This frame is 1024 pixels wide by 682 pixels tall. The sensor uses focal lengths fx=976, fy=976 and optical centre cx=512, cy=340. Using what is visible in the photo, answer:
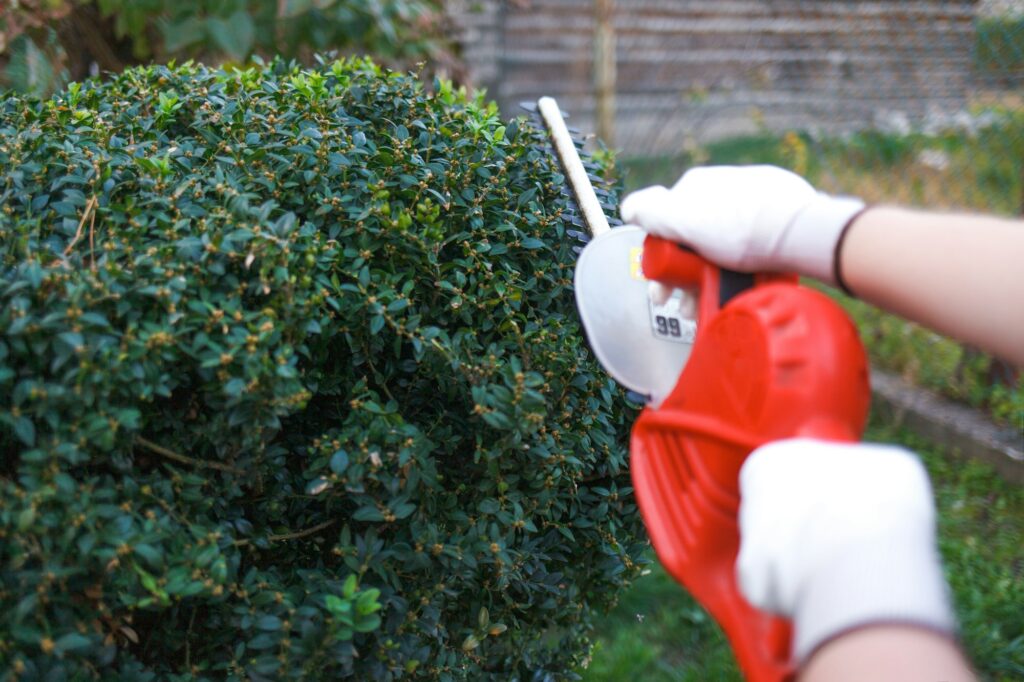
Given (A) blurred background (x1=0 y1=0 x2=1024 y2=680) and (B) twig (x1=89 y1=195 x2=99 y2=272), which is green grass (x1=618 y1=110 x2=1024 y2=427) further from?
(B) twig (x1=89 y1=195 x2=99 y2=272)

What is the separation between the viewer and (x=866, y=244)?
1195mm

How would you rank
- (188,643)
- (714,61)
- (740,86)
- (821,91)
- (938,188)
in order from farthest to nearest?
(714,61) < (740,86) < (821,91) < (938,188) < (188,643)

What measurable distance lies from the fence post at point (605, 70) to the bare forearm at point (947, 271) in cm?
510

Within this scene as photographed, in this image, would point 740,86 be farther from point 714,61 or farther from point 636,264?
A: point 636,264

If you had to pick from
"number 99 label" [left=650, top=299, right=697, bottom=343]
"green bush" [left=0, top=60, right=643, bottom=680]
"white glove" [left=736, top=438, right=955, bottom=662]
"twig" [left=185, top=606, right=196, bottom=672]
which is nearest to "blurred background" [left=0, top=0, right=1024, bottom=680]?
"green bush" [left=0, top=60, right=643, bottom=680]

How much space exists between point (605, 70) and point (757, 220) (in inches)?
206

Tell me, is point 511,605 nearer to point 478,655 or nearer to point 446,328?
point 478,655

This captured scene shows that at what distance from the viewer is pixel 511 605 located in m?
1.76

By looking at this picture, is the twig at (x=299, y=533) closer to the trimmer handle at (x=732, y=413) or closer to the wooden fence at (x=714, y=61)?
the trimmer handle at (x=732, y=413)

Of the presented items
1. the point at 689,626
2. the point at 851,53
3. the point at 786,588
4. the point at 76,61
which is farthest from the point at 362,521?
the point at 851,53

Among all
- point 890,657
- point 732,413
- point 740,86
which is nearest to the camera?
point 890,657

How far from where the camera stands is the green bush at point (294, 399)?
4.33 feet

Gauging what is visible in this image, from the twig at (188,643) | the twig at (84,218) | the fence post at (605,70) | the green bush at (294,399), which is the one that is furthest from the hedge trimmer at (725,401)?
A: the fence post at (605,70)

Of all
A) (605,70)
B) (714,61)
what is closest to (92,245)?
(605,70)
